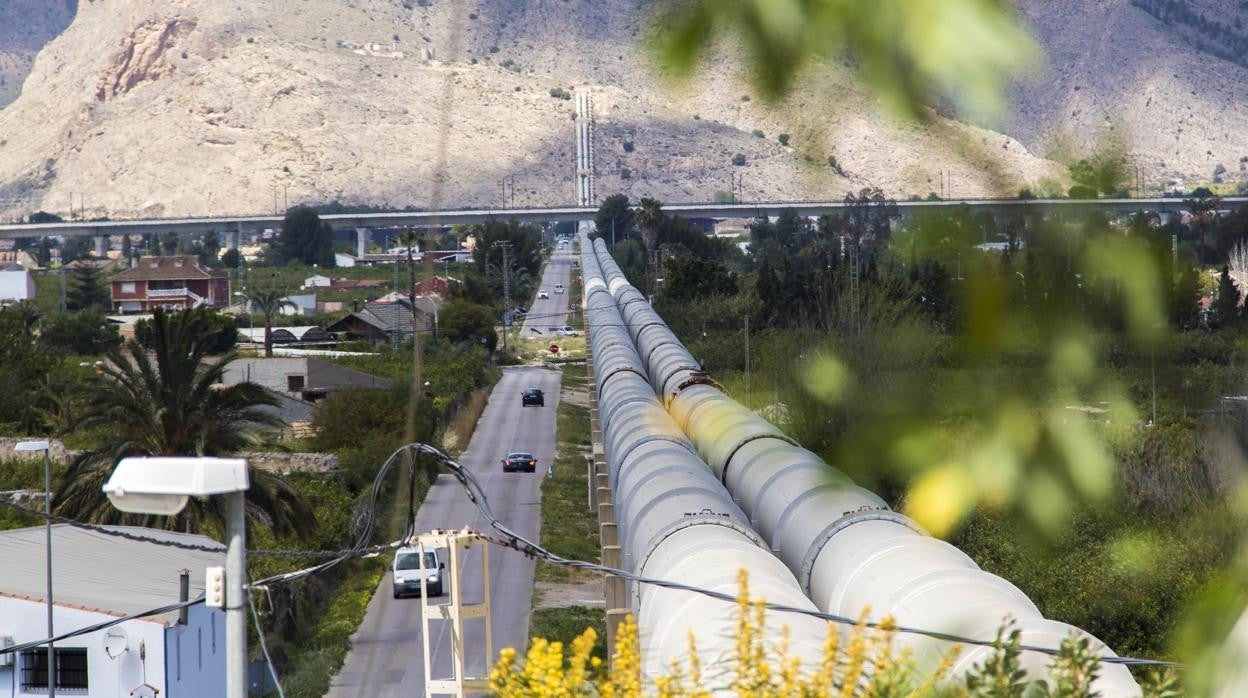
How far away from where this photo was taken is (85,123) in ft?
647

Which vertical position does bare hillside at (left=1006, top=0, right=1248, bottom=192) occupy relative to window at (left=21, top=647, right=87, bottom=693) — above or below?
above

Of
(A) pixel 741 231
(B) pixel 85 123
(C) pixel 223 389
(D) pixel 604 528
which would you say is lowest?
(D) pixel 604 528

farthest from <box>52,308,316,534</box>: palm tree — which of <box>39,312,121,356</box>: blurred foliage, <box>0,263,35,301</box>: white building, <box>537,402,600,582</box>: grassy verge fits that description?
<box>0,263,35,301</box>: white building

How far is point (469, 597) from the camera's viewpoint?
2462cm

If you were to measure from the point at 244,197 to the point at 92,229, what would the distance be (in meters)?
27.6

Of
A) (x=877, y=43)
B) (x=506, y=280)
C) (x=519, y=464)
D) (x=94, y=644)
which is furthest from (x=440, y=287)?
(x=877, y=43)

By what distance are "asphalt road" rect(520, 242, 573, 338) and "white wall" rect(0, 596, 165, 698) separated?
6438 cm

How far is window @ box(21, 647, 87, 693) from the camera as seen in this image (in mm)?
16891

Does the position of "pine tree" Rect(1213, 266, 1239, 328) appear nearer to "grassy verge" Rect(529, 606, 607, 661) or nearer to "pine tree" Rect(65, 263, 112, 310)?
"grassy verge" Rect(529, 606, 607, 661)

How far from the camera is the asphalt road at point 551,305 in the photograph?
84.4m

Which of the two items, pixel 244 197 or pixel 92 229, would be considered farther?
pixel 244 197

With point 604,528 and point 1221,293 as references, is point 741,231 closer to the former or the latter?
point 604,528

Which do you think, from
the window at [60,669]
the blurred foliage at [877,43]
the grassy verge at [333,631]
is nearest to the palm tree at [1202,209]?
the blurred foliage at [877,43]

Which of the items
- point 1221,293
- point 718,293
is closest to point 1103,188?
point 1221,293
